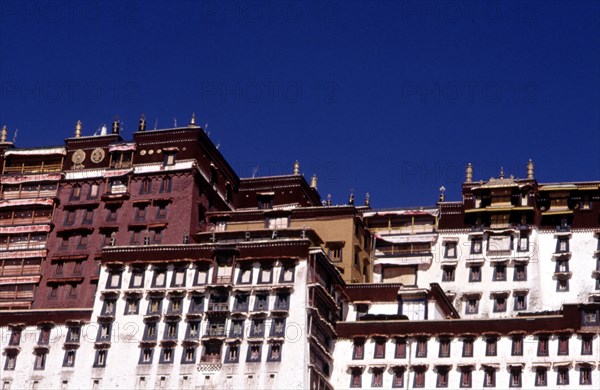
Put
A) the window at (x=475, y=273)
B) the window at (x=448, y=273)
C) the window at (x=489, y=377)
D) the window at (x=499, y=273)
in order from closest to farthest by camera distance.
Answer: the window at (x=489, y=377), the window at (x=499, y=273), the window at (x=475, y=273), the window at (x=448, y=273)

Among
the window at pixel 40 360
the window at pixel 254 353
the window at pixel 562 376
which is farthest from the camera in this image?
the window at pixel 40 360

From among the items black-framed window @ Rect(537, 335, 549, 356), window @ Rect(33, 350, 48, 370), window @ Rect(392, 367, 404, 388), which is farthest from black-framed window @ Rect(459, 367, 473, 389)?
window @ Rect(33, 350, 48, 370)

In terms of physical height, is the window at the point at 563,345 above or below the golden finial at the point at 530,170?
below

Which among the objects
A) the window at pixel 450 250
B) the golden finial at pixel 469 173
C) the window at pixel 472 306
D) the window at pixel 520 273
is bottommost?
the window at pixel 472 306

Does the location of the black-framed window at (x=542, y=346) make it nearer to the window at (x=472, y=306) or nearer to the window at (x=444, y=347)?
the window at (x=444, y=347)

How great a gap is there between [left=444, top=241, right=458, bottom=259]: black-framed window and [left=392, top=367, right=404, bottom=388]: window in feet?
80.7

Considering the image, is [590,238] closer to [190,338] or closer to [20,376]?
[190,338]

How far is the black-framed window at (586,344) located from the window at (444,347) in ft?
39.0

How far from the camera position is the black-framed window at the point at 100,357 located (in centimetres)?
11731

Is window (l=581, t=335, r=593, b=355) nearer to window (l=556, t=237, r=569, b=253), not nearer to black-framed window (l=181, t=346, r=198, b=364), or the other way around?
window (l=556, t=237, r=569, b=253)

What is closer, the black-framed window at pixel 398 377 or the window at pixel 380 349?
the black-framed window at pixel 398 377

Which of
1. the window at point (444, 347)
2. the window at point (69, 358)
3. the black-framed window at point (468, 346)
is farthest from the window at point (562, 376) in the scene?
the window at point (69, 358)

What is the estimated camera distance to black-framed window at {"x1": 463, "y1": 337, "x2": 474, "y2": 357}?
4491 inches

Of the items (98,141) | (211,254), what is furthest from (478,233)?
(98,141)
